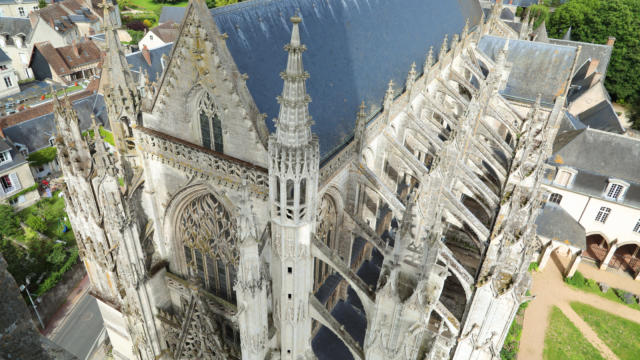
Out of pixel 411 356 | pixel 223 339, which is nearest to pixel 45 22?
pixel 223 339

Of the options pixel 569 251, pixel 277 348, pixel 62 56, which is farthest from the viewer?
pixel 62 56

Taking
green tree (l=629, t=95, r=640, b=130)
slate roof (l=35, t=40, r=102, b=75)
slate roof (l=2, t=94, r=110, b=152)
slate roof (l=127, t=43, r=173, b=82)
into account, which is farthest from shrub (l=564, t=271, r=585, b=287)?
slate roof (l=35, t=40, r=102, b=75)

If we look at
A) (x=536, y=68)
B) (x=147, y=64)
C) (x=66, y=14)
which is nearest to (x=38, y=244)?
(x=147, y=64)

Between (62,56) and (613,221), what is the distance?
6845 centimetres

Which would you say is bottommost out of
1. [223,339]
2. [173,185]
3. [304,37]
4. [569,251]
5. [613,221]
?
[569,251]

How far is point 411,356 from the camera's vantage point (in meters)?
9.73

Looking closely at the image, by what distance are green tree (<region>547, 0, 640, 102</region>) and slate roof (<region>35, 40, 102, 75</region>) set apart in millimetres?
74583

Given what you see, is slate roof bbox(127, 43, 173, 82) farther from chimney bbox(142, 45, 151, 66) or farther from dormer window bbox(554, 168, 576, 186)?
dormer window bbox(554, 168, 576, 186)

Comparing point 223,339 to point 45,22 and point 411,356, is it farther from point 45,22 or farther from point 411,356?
point 45,22

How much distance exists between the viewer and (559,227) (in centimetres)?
2805

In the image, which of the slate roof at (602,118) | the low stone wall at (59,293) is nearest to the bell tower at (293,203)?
the low stone wall at (59,293)

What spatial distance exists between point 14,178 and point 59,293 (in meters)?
13.7

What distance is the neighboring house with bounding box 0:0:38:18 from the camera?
2771 inches

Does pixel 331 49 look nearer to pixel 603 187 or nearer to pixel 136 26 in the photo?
pixel 603 187
